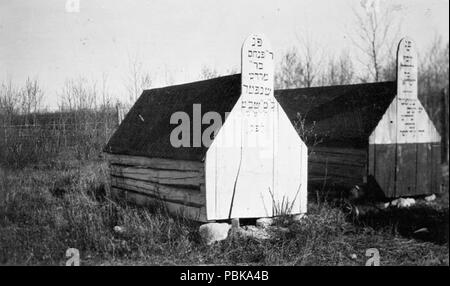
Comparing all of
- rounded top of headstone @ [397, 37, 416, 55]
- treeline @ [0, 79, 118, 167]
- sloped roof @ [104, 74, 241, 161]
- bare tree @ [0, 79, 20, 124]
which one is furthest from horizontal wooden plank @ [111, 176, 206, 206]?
rounded top of headstone @ [397, 37, 416, 55]

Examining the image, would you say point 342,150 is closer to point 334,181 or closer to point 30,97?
point 334,181

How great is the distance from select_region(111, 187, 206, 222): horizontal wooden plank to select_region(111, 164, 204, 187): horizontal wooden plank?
43cm

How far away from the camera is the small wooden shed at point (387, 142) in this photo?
1166 cm

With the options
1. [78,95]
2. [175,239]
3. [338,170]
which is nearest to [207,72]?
[78,95]

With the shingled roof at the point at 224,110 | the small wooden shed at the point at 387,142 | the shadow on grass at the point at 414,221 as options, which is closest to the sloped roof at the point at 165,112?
the shingled roof at the point at 224,110

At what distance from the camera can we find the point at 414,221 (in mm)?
9883

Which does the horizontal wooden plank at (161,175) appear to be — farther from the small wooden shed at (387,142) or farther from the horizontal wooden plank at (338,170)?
the horizontal wooden plank at (338,170)

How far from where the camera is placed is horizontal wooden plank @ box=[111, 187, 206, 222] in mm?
8109

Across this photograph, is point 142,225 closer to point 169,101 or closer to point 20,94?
point 169,101

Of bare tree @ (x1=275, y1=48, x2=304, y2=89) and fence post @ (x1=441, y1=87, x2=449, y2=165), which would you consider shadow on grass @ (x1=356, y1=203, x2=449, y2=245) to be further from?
bare tree @ (x1=275, y1=48, x2=304, y2=89)

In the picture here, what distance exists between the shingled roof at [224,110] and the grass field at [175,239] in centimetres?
165

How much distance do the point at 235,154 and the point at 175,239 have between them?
191 centimetres
